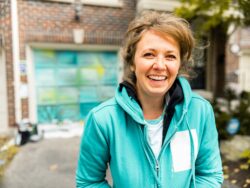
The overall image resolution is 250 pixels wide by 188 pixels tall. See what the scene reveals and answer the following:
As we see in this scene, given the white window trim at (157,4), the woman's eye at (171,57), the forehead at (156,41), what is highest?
the white window trim at (157,4)

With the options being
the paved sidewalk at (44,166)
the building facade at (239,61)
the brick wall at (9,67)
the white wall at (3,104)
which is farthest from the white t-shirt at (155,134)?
the building facade at (239,61)

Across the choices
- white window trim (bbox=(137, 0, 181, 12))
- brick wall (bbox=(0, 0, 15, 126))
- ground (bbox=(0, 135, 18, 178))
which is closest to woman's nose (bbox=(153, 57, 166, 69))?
ground (bbox=(0, 135, 18, 178))

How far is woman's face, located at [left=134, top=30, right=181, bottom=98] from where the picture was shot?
1177 millimetres

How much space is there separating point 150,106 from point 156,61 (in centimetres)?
26

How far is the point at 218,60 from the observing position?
762 cm

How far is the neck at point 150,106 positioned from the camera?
1.30 meters

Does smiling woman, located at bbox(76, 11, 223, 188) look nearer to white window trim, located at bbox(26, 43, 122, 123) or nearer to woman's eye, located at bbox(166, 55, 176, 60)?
woman's eye, located at bbox(166, 55, 176, 60)

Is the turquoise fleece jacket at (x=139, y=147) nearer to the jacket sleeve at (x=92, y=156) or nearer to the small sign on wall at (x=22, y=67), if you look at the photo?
the jacket sleeve at (x=92, y=156)

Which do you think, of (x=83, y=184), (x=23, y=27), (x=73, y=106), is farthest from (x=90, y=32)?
(x=83, y=184)

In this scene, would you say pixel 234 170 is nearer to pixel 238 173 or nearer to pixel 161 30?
pixel 238 173

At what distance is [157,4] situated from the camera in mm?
5594

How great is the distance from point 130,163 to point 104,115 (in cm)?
26

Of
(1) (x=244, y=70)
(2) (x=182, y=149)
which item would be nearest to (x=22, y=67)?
(2) (x=182, y=149)

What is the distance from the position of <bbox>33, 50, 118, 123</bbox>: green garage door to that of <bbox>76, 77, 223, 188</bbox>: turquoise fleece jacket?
4621 mm
